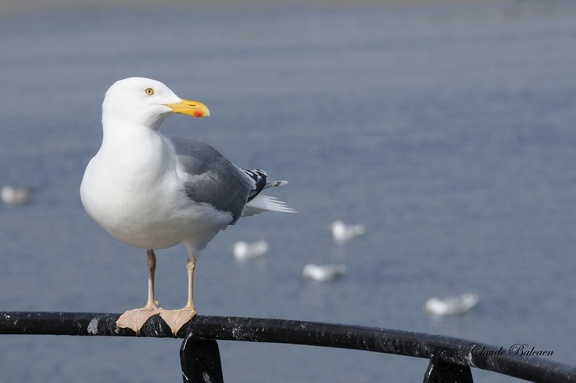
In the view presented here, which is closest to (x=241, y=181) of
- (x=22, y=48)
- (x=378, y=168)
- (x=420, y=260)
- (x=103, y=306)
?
(x=103, y=306)

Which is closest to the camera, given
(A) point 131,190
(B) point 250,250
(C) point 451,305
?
(A) point 131,190

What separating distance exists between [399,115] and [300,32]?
34.5 m

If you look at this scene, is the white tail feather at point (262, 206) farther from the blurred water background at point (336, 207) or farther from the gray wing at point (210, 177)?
the blurred water background at point (336, 207)

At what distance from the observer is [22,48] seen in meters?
58.7

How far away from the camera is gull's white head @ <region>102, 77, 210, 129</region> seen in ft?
10.9

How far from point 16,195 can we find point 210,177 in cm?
1883

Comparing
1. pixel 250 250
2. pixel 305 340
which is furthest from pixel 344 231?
pixel 305 340

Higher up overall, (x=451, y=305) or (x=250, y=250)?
(x=451, y=305)

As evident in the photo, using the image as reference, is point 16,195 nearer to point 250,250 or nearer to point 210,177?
point 250,250

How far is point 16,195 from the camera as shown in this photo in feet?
71.9

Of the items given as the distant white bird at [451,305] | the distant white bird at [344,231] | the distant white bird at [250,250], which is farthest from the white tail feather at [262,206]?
the distant white bird at [344,231]

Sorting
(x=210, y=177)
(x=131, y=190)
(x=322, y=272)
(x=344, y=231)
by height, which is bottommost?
(x=344, y=231)

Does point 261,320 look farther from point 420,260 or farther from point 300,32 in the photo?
point 300,32

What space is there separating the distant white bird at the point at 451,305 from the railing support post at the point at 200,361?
38.9ft
